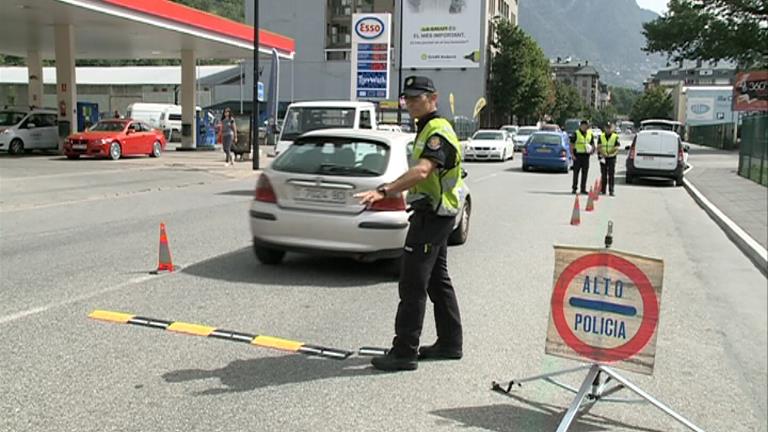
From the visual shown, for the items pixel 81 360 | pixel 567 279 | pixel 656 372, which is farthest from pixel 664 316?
pixel 81 360

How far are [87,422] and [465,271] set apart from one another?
5171 millimetres

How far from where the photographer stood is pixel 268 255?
328 inches

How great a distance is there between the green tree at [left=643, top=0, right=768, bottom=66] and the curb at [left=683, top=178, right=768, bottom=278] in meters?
30.8

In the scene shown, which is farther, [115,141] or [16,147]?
[16,147]

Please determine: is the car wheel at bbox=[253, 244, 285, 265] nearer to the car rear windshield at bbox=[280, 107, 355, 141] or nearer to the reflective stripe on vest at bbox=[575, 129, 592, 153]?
the car rear windshield at bbox=[280, 107, 355, 141]

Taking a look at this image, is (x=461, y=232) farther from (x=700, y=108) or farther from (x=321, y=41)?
(x=700, y=108)

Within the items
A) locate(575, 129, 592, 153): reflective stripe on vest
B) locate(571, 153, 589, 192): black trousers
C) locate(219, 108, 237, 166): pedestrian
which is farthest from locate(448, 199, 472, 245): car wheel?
locate(219, 108, 237, 166): pedestrian

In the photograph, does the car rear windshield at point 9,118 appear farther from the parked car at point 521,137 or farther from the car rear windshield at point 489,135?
the parked car at point 521,137

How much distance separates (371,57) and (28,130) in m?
14.2

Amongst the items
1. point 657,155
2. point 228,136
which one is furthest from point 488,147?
point 228,136

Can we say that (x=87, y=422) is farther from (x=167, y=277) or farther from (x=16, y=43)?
(x=16, y=43)

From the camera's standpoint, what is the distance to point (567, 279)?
419 cm

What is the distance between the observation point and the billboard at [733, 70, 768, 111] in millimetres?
40156

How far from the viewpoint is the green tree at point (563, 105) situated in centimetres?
11600
